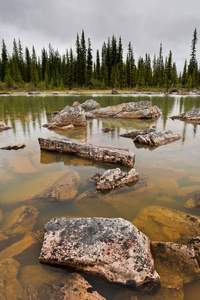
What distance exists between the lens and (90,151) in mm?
5141

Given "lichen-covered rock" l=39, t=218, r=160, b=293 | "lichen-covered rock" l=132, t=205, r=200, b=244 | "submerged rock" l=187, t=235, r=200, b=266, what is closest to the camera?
"lichen-covered rock" l=39, t=218, r=160, b=293

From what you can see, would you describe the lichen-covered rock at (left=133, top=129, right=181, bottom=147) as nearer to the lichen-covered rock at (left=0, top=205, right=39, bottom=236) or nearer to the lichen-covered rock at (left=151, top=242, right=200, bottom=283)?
the lichen-covered rock at (left=151, top=242, right=200, bottom=283)

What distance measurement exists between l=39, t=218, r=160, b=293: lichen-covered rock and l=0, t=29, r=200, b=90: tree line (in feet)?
208

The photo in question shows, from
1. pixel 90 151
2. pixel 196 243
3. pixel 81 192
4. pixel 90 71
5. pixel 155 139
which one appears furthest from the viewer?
pixel 90 71

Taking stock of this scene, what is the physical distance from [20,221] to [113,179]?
1.86 metres

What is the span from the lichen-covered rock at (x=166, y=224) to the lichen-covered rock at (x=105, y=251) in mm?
423

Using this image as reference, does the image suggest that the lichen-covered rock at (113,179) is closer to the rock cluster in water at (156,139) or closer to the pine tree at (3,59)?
the rock cluster in water at (156,139)

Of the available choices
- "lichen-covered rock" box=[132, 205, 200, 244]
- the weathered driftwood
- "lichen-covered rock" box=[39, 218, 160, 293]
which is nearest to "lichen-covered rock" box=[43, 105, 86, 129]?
the weathered driftwood

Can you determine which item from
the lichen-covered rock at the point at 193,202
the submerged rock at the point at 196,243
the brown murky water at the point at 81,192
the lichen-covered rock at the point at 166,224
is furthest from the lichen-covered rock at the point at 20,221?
the lichen-covered rock at the point at 193,202

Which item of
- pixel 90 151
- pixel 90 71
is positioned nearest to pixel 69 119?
pixel 90 151

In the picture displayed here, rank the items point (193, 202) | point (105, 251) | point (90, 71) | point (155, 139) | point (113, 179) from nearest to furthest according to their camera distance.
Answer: point (105, 251)
point (193, 202)
point (113, 179)
point (155, 139)
point (90, 71)

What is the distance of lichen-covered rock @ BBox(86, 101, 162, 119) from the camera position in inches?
522

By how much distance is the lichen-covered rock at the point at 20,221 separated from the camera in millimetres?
2566

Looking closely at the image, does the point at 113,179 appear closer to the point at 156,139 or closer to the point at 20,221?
the point at 20,221
